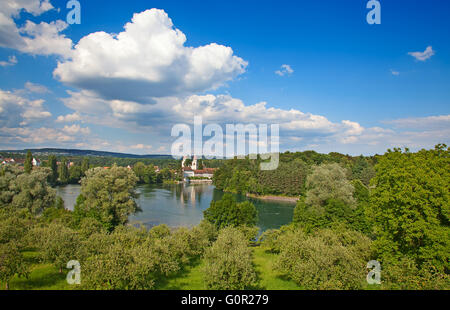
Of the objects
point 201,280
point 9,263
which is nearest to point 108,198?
point 9,263

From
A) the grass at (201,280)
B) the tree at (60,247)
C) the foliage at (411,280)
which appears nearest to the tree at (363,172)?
the grass at (201,280)

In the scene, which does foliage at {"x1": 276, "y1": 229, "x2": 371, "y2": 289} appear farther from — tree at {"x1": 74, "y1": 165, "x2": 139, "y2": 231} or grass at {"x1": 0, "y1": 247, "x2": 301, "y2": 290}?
tree at {"x1": 74, "y1": 165, "x2": 139, "y2": 231}

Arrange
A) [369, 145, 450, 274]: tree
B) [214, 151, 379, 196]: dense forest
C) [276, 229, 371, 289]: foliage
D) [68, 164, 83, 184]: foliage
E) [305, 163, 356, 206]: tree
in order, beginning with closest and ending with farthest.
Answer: [276, 229, 371, 289]: foliage, [369, 145, 450, 274]: tree, [305, 163, 356, 206]: tree, [214, 151, 379, 196]: dense forest, [68, 164, 83, 184]: foliage

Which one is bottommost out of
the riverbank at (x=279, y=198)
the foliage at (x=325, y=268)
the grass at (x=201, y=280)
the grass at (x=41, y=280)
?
the riverbank at (x=279, y=198)

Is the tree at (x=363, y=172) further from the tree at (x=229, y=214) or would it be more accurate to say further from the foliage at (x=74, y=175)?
the foliage at (x=74, y=175)

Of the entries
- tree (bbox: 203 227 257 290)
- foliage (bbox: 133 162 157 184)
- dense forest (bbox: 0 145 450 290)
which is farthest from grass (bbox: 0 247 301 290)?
foliage (bbox: 133 162 157 184)

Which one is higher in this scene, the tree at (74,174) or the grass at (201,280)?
the tree at (74,174)

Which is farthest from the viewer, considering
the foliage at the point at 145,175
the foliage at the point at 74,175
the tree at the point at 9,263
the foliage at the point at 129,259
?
the foliage at the point at 145,175
